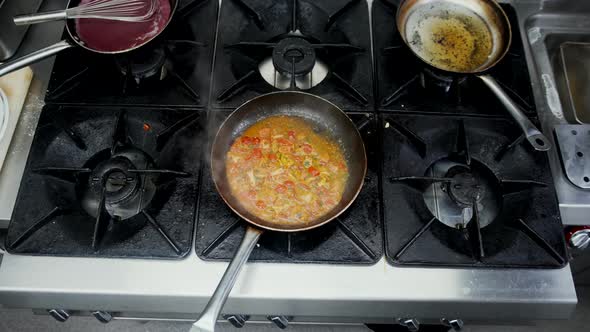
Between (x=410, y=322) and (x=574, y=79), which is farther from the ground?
(x=574, y=79)

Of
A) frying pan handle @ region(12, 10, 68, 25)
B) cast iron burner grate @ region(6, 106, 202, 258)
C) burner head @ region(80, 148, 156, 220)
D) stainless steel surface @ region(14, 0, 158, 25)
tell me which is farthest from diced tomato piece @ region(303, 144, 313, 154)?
frying pan handle @ region(12, 10, 68, 25)

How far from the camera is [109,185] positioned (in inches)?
38.5

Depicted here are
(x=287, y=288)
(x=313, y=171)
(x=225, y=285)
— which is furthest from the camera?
(x=313, y=171)

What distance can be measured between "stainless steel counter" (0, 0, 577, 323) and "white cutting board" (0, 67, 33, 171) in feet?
1.06

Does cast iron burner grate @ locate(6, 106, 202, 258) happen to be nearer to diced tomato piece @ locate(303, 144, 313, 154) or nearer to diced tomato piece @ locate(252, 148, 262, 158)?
diced tomato piece @ locate(252, 148, 262, 158)

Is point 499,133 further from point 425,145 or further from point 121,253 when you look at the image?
point 121,253

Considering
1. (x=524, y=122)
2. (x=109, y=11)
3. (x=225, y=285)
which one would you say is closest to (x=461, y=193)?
(x=524, y=122)

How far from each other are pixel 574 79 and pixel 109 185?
1.22 meters

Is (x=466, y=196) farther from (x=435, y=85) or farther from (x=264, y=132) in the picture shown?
(x=264, y=132)

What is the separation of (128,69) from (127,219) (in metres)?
0.36

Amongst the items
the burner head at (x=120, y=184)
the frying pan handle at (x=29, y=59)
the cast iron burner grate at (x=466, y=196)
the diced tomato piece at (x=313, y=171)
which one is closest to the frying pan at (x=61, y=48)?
the frying pan handle at (x=29, y=59)

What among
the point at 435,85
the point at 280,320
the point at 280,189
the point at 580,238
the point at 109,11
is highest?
the point at 109,11

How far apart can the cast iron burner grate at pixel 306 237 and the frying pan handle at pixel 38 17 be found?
20.2 inches

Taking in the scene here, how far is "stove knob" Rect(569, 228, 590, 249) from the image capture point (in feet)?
3.42
